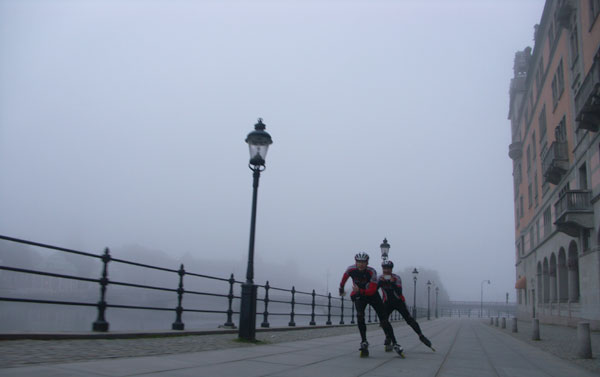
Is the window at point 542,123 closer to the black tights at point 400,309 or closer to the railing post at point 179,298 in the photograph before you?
the black tights at point 400,309

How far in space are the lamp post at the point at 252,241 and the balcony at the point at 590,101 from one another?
634 inches

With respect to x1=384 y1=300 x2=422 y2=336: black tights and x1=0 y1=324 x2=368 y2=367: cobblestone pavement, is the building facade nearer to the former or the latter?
x1=384 y1=300 x2=422 y2=336: black tights

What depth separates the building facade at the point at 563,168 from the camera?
76.1 feet

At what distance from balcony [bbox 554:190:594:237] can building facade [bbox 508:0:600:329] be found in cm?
4

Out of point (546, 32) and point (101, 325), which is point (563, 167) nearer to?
point (546, 32)

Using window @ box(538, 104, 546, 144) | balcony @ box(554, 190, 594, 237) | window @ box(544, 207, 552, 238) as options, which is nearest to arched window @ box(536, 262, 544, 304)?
window @ box(544, 207, 552, 238)

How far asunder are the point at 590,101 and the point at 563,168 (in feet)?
28.5

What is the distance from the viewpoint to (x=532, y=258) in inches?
1786

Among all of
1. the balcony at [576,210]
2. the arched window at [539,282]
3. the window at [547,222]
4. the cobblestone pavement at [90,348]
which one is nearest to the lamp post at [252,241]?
the cobblestone pavement at [90,348]

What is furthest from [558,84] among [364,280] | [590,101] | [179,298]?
[179,298]

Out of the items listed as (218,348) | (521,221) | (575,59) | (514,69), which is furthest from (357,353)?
(514,69)

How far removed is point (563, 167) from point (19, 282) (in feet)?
95.9

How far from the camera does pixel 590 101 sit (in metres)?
21.1

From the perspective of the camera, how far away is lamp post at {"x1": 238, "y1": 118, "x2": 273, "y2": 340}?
10414 millimetres
